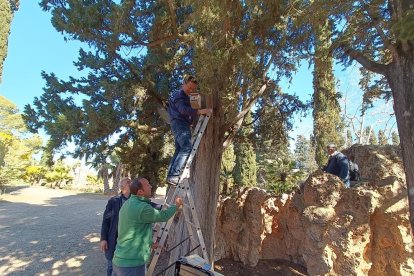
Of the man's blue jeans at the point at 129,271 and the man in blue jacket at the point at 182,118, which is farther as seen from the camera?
the man in blue jacket at the point at 182,118

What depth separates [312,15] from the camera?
547 centimetres

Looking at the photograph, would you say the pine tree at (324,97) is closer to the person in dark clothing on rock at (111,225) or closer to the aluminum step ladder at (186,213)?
the aluminum step ladder at (186,213)

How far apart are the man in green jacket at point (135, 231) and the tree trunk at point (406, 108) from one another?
134 inches

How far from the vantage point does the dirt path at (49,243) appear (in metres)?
8.23

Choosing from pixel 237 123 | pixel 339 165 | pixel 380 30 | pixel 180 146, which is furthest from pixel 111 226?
pixel 339 165

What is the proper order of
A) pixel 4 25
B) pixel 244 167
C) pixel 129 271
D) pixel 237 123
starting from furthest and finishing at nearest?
1. pixel 244 167
2. pixel 4 25
3. pixel 237 123
4. pixel 129 271

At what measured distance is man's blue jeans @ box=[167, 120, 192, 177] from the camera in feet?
16.3

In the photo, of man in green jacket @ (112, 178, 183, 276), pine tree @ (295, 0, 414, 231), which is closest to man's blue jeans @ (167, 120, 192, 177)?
man in green jacket @ (112, 178, 183, 276)

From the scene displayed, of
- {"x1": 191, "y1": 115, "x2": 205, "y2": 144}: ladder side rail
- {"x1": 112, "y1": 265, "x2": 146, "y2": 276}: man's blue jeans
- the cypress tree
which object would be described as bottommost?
{"x1": 112, "y1": 265, "x2": 146, "y2": 276}: man's blue jeans

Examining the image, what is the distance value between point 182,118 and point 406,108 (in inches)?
136

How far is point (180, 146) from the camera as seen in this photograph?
537cm

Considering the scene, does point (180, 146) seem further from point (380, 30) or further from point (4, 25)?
point (4, 25)

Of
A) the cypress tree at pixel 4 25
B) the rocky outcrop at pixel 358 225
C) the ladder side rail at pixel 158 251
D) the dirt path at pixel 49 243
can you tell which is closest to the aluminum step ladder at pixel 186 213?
the ladder side rail at pixel 158 251

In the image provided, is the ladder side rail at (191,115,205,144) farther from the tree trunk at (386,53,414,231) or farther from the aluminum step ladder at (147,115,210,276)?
the tree trunk at (386,53,414,231)
